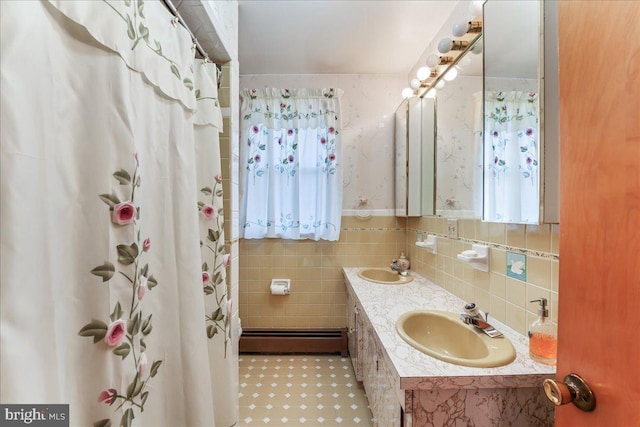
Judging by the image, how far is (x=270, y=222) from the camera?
2.29m

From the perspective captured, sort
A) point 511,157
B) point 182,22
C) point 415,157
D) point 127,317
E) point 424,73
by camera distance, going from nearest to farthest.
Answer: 1. point 127,317
2. point 182,22
3. point 511,157
4. point 424,73
5. point 415,157

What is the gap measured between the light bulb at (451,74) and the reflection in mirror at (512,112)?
1.16ft

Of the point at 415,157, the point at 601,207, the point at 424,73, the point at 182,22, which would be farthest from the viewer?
the point at 415,157

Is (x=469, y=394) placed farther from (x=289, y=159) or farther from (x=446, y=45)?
(x=289, y=159)

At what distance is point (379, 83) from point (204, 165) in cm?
197

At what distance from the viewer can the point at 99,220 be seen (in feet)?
1.79

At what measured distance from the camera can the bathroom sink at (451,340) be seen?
87 centimetres

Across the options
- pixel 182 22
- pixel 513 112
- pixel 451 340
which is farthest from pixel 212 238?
pixel 513 112

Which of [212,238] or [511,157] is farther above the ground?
[511,157]

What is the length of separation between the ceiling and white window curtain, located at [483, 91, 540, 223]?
94 cm

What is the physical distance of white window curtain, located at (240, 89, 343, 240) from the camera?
2252 mm

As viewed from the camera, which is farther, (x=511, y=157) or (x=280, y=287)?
(x=280, y=287)

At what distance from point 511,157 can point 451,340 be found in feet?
2.74

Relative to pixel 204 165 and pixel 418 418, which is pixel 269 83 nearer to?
pixel 204 165
